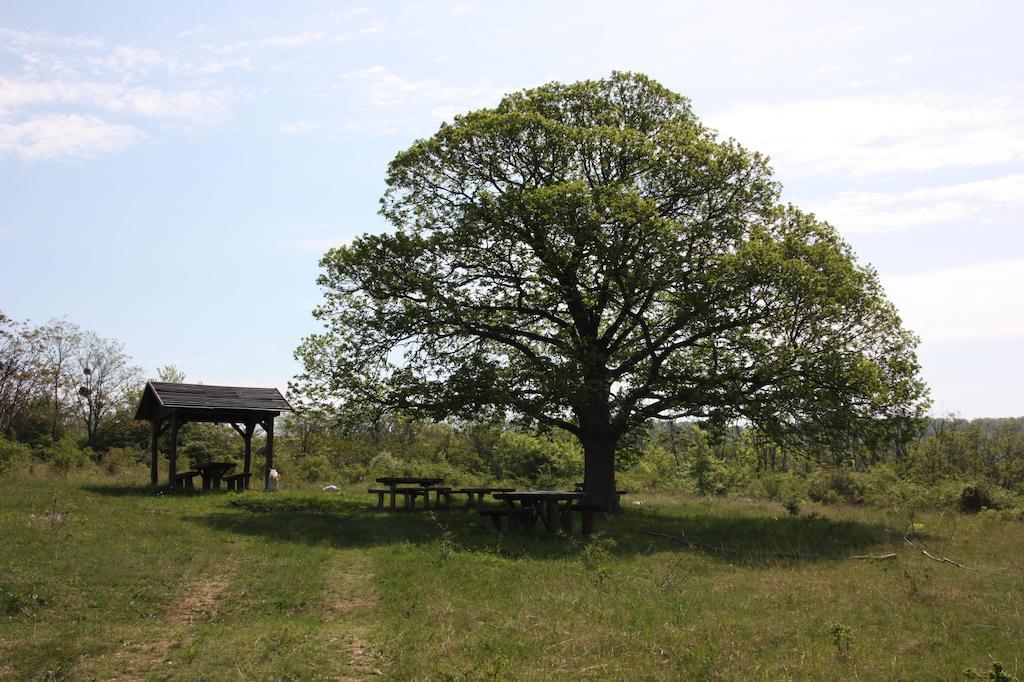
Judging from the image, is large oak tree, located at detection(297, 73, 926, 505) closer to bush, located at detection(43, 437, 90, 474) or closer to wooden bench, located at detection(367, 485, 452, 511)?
wooden bench, located at detection(367, 485, 452, 511)

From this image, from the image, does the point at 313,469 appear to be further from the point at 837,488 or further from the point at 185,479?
the point at 837,488

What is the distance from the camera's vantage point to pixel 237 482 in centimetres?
2708

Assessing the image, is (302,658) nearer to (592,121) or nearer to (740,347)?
(740,347)

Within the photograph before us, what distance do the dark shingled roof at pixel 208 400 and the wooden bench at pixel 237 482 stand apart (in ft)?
7.44

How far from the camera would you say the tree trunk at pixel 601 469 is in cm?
2239

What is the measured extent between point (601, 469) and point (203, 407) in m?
13.4

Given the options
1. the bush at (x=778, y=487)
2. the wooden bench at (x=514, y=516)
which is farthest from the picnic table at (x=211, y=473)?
the bush at (x=778, y=487)

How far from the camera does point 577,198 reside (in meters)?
19.3

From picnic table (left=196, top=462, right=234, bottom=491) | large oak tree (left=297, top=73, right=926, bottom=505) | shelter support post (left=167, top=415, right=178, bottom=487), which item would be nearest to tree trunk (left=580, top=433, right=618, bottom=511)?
large oak tree (left=297, top=73, right=926, bottom=505)

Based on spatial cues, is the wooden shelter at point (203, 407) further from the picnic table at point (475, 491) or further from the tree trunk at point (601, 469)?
the tree trunk at point (601, 469)

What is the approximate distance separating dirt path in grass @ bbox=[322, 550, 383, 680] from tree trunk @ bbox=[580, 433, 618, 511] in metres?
8.85

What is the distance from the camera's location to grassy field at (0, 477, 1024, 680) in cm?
853

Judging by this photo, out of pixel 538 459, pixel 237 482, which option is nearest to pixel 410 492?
pixel 237 482

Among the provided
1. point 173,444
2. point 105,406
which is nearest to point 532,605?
point 173,444
